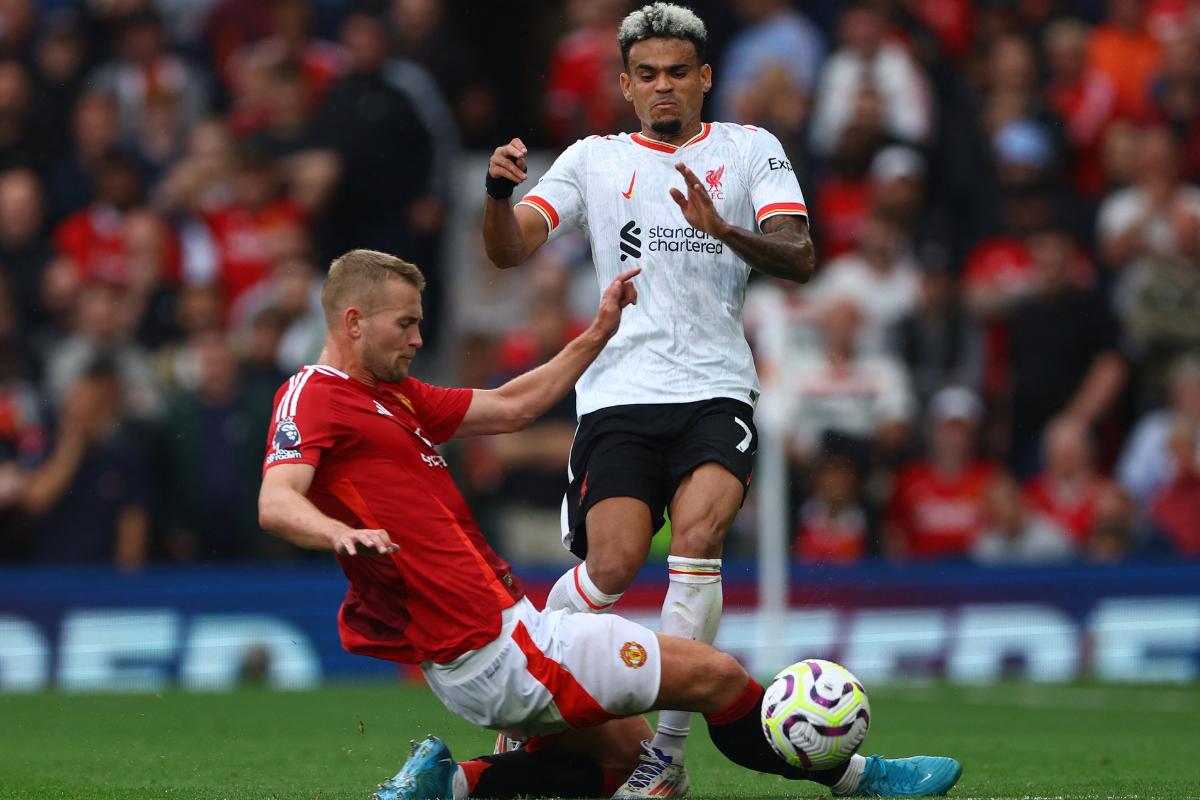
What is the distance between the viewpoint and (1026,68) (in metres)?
15.7

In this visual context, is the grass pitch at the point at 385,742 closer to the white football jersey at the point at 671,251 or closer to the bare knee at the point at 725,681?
the bare knee at the point at 725,681

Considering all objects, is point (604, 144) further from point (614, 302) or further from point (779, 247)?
point (779, 247)

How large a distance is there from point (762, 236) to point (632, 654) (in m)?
1.67

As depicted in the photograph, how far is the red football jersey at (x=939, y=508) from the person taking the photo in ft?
47.0

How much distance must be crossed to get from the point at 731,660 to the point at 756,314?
24.2 ft

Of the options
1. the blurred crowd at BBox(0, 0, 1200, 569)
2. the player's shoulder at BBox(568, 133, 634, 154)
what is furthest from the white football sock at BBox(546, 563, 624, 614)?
the blurred crowd at BBox(0, 0, 1200, 569)

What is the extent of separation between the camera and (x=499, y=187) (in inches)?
288

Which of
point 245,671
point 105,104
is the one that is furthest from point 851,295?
point 105,104

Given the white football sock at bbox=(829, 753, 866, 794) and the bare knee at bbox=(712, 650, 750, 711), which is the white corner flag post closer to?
the white football sock at bbox=(829, 753, 866, 794)

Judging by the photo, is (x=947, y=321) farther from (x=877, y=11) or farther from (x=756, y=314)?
(x=877, y=11)

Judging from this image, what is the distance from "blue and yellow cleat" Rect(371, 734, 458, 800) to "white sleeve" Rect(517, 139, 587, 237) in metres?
2.10

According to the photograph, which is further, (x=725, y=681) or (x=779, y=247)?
(x=779, y=247)

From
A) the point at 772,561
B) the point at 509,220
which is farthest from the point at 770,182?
the point at 772,561

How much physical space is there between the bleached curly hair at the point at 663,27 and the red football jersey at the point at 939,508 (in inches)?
280
